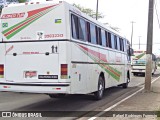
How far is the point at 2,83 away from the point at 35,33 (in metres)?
1.97

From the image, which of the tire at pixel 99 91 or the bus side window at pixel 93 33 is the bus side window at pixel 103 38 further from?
the tire at pixel 99 91

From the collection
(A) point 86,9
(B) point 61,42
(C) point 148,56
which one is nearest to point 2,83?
(B) point 61,42

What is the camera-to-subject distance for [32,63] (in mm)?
9930

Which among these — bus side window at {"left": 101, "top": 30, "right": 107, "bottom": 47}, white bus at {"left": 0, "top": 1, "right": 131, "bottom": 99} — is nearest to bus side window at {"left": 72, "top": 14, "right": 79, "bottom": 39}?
white bus at {"left": 0, "top": 1, "right": 131, "bottom": 99}

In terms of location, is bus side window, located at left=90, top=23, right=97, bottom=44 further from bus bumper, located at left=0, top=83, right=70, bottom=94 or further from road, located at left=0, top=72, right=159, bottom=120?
bus bumper, located at left=0, top=83, right=70, bottom=94

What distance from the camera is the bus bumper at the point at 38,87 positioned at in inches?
375

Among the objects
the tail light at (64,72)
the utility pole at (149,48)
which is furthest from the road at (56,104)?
the utility pole at (149,48)

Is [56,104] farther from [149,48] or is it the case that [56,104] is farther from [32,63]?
[149,48]

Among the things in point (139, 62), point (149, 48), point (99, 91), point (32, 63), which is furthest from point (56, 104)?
point (139, 62)

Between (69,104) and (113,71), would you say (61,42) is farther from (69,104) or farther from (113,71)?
(113,71)

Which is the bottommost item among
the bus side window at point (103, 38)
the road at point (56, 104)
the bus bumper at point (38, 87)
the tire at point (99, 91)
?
the road at point (56, 104)

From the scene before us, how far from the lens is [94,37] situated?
1266 cm

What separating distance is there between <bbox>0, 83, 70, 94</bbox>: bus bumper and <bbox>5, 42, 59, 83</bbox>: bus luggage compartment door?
14 centimetres

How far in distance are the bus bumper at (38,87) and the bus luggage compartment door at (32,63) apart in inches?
5.4
